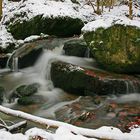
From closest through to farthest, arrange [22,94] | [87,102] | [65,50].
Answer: [87,102]
[22,94]
[65,50]

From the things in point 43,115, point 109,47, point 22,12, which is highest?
point 22,12

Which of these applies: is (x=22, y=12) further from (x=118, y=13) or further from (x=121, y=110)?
(x=121, y=110)

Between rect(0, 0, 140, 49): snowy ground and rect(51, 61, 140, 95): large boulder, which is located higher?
rect(0, 0, 140, 49): snowy ground

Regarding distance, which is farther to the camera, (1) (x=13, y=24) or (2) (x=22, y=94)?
(1) (x=13, y=24)

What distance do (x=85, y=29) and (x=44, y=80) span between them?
2.61m

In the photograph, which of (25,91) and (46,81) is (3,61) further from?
(25,91)

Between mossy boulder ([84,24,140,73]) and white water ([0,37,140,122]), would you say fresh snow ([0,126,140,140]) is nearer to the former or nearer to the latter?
white water ([0,37,140,122])

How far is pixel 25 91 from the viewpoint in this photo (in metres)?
11.5

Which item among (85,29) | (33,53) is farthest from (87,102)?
(33,53)

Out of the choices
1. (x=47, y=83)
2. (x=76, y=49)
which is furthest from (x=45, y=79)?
(x=76, y=49)

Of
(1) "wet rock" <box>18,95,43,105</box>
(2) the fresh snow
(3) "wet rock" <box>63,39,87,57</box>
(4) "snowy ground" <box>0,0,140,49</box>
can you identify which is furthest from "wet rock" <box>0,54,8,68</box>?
(2) the fresh snow

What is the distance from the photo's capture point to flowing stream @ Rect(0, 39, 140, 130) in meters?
10.4

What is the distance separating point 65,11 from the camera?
55.2 feet

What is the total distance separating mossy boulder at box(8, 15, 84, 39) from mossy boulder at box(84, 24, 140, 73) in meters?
4.30
